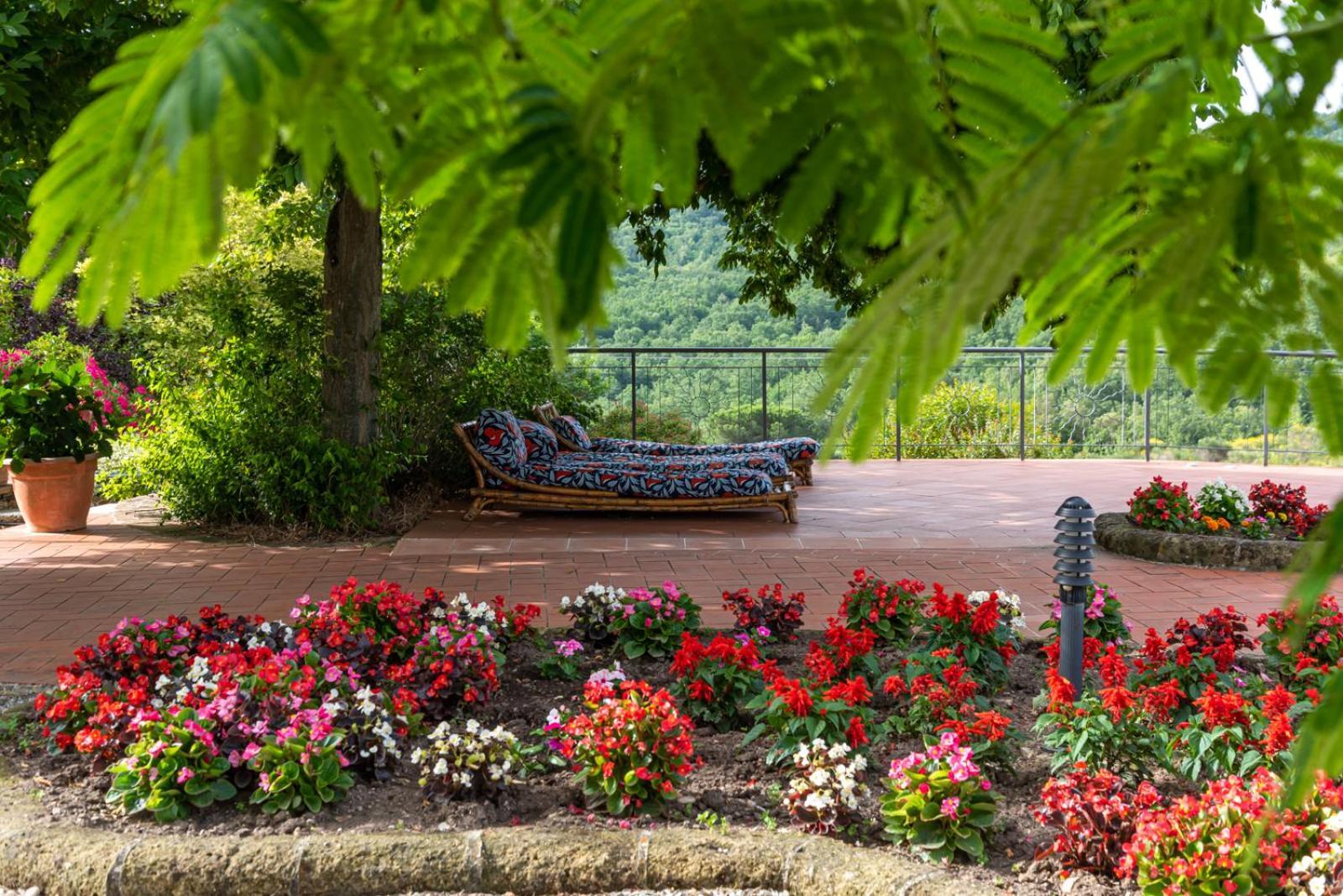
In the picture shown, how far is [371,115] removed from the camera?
1.00 meters

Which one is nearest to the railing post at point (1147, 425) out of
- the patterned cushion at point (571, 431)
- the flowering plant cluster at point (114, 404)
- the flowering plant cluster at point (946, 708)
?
the patterned cushion at point (571, 431)

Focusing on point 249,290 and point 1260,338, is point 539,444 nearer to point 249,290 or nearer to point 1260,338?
point 249,290

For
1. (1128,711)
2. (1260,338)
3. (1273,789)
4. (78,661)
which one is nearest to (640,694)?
(1128,711)

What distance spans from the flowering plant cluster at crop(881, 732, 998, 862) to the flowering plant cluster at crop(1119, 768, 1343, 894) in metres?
0.33

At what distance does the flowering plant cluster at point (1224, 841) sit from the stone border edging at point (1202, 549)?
4.36 metres

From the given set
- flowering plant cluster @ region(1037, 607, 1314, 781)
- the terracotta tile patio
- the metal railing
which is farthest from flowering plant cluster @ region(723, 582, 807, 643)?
the metal railing

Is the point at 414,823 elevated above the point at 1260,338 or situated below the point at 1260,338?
below

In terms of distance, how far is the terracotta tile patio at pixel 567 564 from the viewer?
18.8ft

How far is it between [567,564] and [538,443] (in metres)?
2.38

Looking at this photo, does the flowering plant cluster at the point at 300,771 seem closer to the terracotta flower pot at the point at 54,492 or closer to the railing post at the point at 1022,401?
the terracotta flower pot at the point at 54,492

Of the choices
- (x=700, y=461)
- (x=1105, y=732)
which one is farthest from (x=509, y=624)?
(x=700, y=461)

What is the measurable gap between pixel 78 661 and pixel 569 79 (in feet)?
11.8

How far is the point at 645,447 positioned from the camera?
10.2 meters

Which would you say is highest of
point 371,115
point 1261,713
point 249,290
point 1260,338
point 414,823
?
point 249,290
